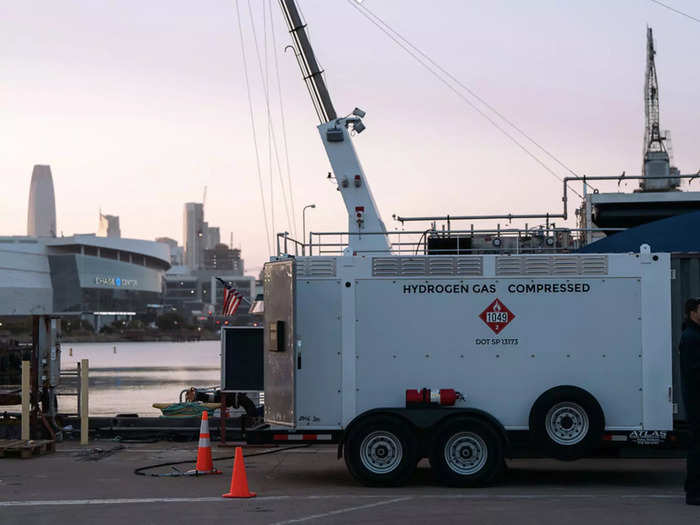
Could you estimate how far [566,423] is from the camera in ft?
41.6

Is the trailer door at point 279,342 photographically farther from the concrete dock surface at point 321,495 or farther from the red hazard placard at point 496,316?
the red hazard placard at point 496,316

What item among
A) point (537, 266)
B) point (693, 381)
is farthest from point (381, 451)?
point (693, 381)

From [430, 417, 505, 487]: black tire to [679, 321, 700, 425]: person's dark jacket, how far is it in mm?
2635

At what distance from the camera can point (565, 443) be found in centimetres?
1259

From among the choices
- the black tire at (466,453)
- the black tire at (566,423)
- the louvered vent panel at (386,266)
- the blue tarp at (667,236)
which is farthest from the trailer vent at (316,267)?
the blue tarp at (667,236)

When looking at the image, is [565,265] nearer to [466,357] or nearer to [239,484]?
[466,357]

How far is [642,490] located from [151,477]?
6.33 meters

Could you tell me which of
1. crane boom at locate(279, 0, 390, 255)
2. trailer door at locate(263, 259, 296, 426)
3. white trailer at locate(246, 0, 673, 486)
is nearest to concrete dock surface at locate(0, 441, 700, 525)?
white trailer at locate(246, 0, 673, 486)

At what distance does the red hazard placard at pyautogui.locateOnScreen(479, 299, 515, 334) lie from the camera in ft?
42.6

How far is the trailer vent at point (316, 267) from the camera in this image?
43.2 feet

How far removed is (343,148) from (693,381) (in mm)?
10482

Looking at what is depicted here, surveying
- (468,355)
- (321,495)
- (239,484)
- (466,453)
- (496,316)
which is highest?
(496,316)

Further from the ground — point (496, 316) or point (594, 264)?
point (594, 264)

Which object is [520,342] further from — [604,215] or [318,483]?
[604,215]
